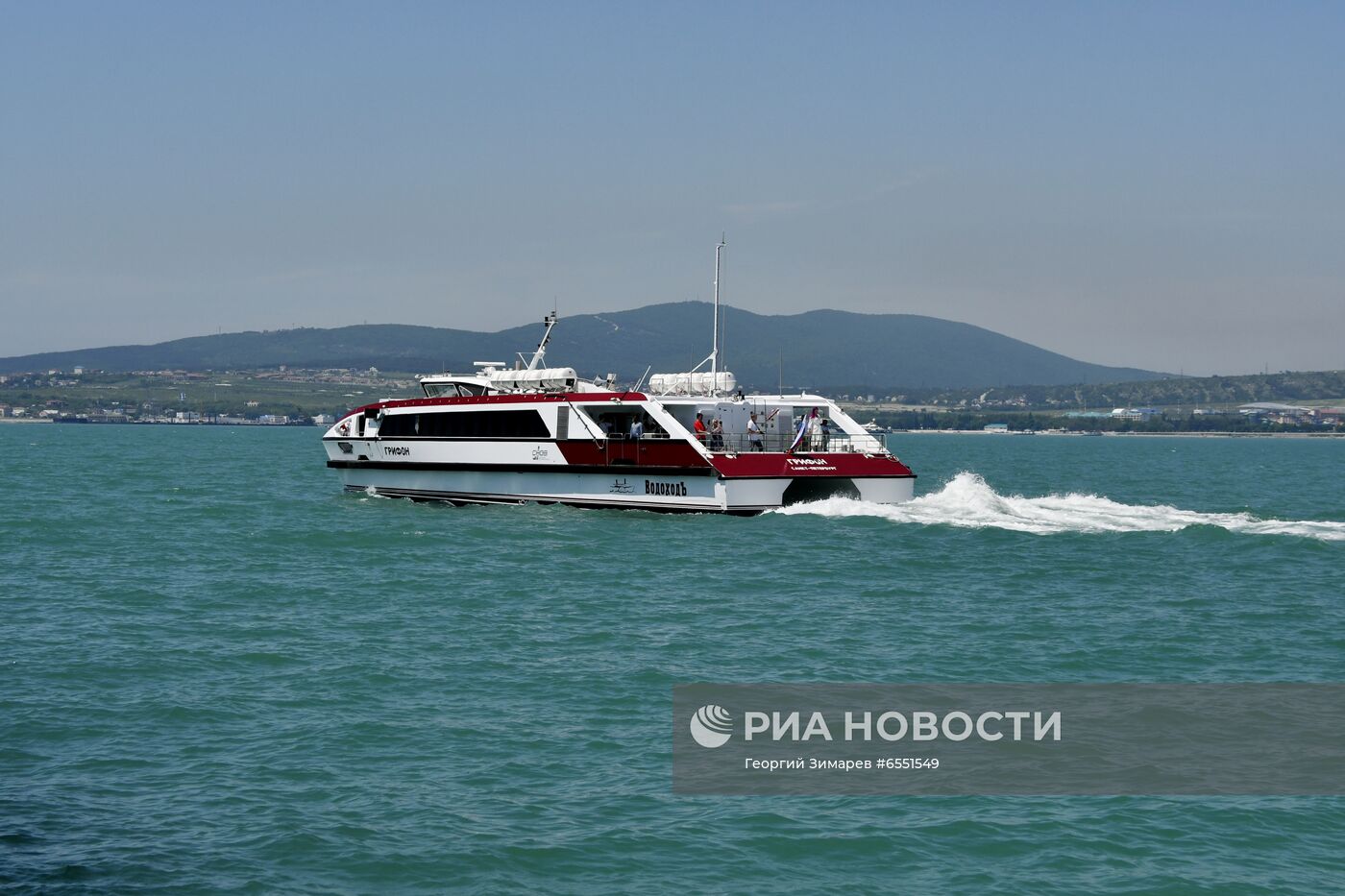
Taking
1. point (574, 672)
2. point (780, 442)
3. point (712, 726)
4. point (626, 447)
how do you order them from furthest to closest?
1. point (780, 442)
2. point (626, 447)
3. point (574, 672)
4. point (712, 726)

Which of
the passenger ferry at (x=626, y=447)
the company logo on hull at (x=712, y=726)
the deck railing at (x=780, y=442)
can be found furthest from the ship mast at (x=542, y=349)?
the company logo on hull at (x=712, y=726)

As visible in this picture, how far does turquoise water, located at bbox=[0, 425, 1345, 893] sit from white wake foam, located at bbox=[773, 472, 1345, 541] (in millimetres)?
160

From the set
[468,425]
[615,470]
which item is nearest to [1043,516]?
[615,470]

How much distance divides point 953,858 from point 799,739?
3.35 meters

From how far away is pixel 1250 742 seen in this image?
47.4 ft

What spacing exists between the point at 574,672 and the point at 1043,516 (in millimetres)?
21493

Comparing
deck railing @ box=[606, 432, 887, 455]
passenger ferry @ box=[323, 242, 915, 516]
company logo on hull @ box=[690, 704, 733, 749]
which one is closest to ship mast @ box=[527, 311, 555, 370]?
passenger ferry @ box=[323, 242, 915, 516]

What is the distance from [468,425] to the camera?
4281 cm

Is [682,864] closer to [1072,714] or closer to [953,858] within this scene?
[953,858]

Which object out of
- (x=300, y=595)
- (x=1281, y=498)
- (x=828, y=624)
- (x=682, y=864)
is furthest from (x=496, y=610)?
(x=1281, y=498)

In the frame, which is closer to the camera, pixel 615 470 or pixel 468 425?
pixel 615 470

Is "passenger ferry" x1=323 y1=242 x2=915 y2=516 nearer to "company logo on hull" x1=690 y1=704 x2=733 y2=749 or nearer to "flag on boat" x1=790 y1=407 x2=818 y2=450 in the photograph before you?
"flag on boat" x1=790 y1=407 x2=818 y2=450

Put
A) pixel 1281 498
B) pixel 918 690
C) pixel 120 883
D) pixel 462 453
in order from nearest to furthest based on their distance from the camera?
pixel 120 883
pixel 918 690
pixel 462 453
pixel 1281 498

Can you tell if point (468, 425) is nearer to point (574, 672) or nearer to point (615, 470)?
point (615, 470)
